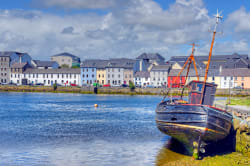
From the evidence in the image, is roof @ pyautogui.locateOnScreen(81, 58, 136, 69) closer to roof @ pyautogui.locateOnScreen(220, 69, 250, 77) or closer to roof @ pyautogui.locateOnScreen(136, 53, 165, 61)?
roof @ pyautogui.locateOnScreen(136, 53, 165, 61)

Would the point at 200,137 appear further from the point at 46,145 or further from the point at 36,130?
the point at 36,130

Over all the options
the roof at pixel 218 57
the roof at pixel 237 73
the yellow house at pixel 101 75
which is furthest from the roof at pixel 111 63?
the roof at pixel 237 73

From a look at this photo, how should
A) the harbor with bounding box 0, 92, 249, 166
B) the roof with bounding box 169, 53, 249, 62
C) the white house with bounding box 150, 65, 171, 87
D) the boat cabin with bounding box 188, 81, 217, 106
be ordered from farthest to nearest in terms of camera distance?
the roof with bounding box 169, 53, 249, 62 → the white house with bounding box 150, 65, 171, 87 → the boat cabin with bounding box 188, 81, 217, 106 → the harbor with bounding box 0, 92, 249, 166

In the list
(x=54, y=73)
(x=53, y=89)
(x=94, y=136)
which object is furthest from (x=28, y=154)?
(x=54, y=73)

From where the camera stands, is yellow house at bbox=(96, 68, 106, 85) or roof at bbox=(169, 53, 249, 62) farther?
roof at bbox=(169, 53, 249, 62)

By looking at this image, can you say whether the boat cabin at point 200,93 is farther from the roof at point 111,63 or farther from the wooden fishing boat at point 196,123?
the roof at point 111,63

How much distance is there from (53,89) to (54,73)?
85.3 ft

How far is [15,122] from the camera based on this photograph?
41.2 meters

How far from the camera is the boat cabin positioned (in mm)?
25266

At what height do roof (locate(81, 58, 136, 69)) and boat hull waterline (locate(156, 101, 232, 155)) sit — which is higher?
roof (locate(81, 58, 136, 69))

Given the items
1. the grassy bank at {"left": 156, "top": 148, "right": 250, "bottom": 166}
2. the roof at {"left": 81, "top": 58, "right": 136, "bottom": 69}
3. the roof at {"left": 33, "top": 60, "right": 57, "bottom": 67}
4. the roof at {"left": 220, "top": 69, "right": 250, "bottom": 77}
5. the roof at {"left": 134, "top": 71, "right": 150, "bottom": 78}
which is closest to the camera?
the grassy bank at {"left": 156, "top": 148, "right": 250, "bottom": 166}

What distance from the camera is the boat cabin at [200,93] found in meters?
25.3

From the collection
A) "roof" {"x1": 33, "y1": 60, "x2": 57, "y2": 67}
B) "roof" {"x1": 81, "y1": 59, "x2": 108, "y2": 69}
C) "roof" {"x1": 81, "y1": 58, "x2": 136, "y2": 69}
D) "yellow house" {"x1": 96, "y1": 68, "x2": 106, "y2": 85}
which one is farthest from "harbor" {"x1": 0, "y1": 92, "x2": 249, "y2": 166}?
"roof" {"x1": 33, "y1": 60, "x2": 57, "y2": 67}

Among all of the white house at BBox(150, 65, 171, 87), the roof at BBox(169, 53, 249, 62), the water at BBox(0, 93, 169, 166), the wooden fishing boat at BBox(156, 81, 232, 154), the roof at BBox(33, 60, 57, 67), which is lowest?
the water at BBox(0, 93, 169, 166)
